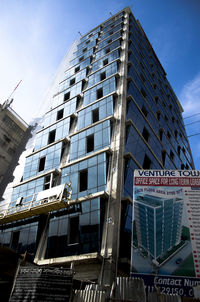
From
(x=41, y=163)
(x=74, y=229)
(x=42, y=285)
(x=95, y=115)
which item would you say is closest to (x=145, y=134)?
(x=95, y=115)

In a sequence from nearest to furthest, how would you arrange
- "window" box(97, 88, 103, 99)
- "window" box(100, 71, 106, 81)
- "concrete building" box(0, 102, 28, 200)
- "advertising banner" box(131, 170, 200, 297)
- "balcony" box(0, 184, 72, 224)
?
"advertising banner" box(131, 170, 200, 297) → "balcony" box(0, 184, 72, 224) → "window" box(97, 88, 103, 99) → "window" box(100, 71, 106, 81) → "concrete building" box(0, 102, 28, 200)

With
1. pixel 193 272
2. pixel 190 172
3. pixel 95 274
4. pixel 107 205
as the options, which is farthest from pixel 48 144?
pixel 193 272

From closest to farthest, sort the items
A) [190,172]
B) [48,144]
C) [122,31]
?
1. [190,172]
2. [48,144]
3. [122,31]

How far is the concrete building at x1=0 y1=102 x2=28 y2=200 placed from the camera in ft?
118

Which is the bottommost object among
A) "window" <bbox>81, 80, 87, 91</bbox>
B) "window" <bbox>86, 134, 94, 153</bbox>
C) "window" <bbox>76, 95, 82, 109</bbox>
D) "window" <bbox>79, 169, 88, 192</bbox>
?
"window" <bbox>79, 169, 88, 192</bbox>

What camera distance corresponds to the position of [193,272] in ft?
34.6

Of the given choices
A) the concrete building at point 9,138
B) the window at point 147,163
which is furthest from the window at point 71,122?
the concrete building at point 9,138

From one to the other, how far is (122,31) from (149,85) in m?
11.0

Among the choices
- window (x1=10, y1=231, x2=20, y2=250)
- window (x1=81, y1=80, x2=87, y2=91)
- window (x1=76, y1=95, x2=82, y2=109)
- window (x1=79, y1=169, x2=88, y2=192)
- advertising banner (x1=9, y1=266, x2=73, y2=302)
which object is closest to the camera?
advertising banner (x1=9, y1=266, x2=73, y2=302)

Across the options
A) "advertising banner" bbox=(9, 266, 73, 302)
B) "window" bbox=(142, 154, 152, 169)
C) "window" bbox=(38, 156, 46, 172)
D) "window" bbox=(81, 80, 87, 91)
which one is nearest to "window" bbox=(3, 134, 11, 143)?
"window" bbox=(38, 156, 46, 172)

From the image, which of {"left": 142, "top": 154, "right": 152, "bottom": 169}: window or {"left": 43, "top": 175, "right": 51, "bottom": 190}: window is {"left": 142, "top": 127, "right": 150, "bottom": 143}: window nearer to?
Answer: {"left": 142, "top": 154, "right": 152, "bottom": 169}: window

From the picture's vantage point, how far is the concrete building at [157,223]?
37.8 feet

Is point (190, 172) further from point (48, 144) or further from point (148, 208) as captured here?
point (48, 144)

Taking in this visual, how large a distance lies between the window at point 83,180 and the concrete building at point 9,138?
1647 centimetres
